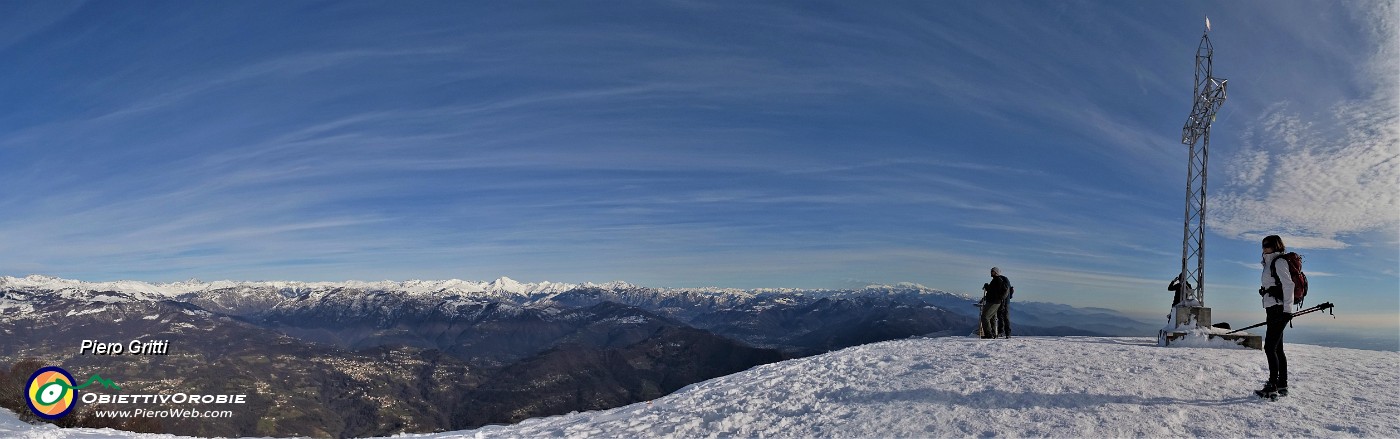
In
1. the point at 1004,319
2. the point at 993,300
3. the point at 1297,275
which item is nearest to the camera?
the point at 1297,275

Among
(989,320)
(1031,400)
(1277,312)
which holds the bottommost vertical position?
(1031,400)

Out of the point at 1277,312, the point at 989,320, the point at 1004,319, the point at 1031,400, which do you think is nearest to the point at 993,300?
the point at 989,320

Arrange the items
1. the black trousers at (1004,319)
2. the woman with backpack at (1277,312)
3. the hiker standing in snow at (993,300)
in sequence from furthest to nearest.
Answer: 1. the black trousers at (1004,319)
2. the hiker standing in snow at (993,300)
3. the woman with backpack at (1277,312)

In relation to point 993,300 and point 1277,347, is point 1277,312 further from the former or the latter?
point 993,300

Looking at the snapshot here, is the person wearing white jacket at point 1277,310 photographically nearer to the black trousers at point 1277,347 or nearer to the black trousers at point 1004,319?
the black trousers at point 1277,347

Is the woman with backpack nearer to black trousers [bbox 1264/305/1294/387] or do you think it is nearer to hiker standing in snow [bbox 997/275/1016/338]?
black trousers [bbox 1264/305/1294/387]

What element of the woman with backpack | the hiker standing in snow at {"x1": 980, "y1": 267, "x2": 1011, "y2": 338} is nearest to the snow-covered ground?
the woman with backpack

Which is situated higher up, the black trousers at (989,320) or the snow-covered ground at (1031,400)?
the black trousers at (989,320)

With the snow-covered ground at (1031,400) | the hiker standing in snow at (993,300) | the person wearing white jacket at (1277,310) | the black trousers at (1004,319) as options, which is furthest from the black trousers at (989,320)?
the person wearing white jacket at (1277,310)
